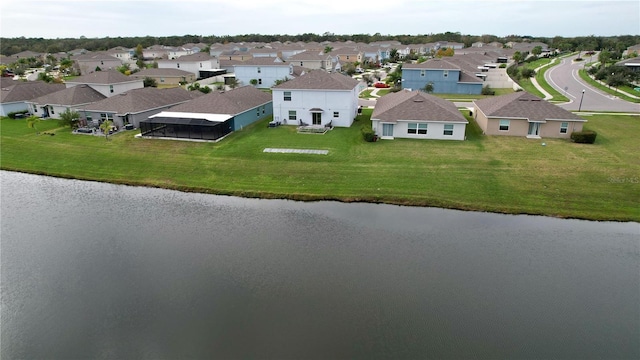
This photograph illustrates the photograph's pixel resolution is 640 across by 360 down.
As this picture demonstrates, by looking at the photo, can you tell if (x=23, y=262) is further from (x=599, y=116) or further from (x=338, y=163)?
(x=599, y=116)

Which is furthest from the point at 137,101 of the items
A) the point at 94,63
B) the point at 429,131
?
the point at 94,63

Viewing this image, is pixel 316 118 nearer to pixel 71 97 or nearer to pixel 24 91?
pixel 71 97

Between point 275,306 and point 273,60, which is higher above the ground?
point 273,60

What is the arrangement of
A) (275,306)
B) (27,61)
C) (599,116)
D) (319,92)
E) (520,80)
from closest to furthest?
(275,306) → (319,92) → (599,116) → (520,80) → (27,61)

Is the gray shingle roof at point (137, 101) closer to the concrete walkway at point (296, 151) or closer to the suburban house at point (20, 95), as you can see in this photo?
the suburban house at point (20, 95)

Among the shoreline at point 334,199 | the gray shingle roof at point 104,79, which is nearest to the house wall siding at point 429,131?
the shoreline at point 334,199

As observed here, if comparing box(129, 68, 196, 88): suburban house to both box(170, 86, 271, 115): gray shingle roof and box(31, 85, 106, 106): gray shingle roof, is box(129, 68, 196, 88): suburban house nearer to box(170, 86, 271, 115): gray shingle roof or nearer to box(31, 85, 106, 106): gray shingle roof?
box(31, 85, 106, 106): gray shingle roof

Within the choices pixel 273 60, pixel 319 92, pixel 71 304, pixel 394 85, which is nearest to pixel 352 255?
pixel 71 304
